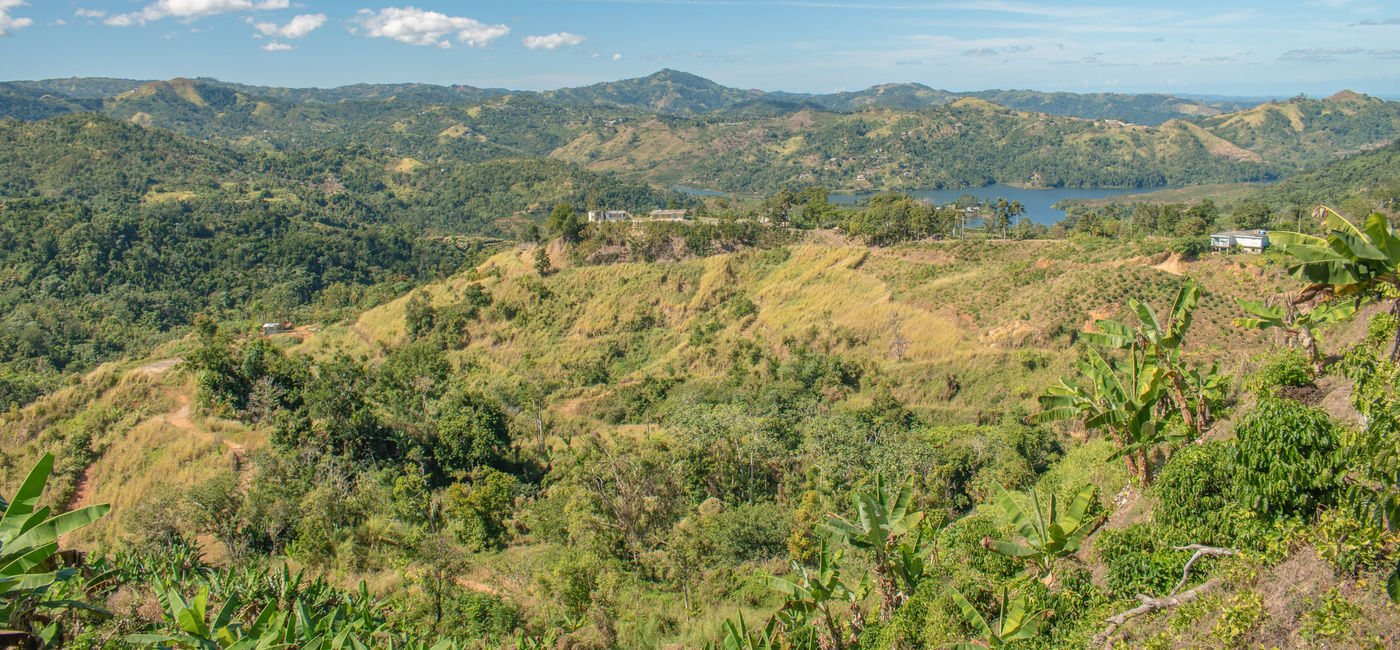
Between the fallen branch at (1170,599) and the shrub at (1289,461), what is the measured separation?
71cm

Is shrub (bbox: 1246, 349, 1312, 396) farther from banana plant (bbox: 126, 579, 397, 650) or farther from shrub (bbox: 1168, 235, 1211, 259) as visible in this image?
shrub (bbox: 1168, 235, 1211, 259)

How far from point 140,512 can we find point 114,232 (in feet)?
290

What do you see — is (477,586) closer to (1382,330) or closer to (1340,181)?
(1382,330)

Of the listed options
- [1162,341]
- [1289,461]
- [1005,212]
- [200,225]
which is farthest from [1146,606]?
[200,225]

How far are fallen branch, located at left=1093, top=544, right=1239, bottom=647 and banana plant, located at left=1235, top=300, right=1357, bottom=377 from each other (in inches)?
163

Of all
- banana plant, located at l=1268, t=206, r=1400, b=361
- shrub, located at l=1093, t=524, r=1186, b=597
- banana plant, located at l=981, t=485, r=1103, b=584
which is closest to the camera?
banana plant, located at l=1268, t=206, r=1400, b=361

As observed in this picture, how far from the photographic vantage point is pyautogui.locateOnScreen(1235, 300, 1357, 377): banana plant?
399 inches

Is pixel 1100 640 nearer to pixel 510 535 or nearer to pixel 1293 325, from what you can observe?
pixel 1293 325

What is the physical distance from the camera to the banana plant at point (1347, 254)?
7668mm

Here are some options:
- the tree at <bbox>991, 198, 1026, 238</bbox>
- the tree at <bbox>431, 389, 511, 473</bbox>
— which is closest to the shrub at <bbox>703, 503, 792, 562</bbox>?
the tree at <bbox>431, 389, 511, 473</bbox>

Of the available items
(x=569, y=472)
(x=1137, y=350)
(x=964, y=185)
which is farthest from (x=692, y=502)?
(x=964, y=185)

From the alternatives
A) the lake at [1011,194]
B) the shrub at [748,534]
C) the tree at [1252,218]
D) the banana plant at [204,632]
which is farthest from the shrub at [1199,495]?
the lake at [1011,194]

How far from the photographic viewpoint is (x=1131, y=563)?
29.0 ft

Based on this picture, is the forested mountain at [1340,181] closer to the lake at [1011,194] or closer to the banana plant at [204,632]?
the lake at [1011,194]
